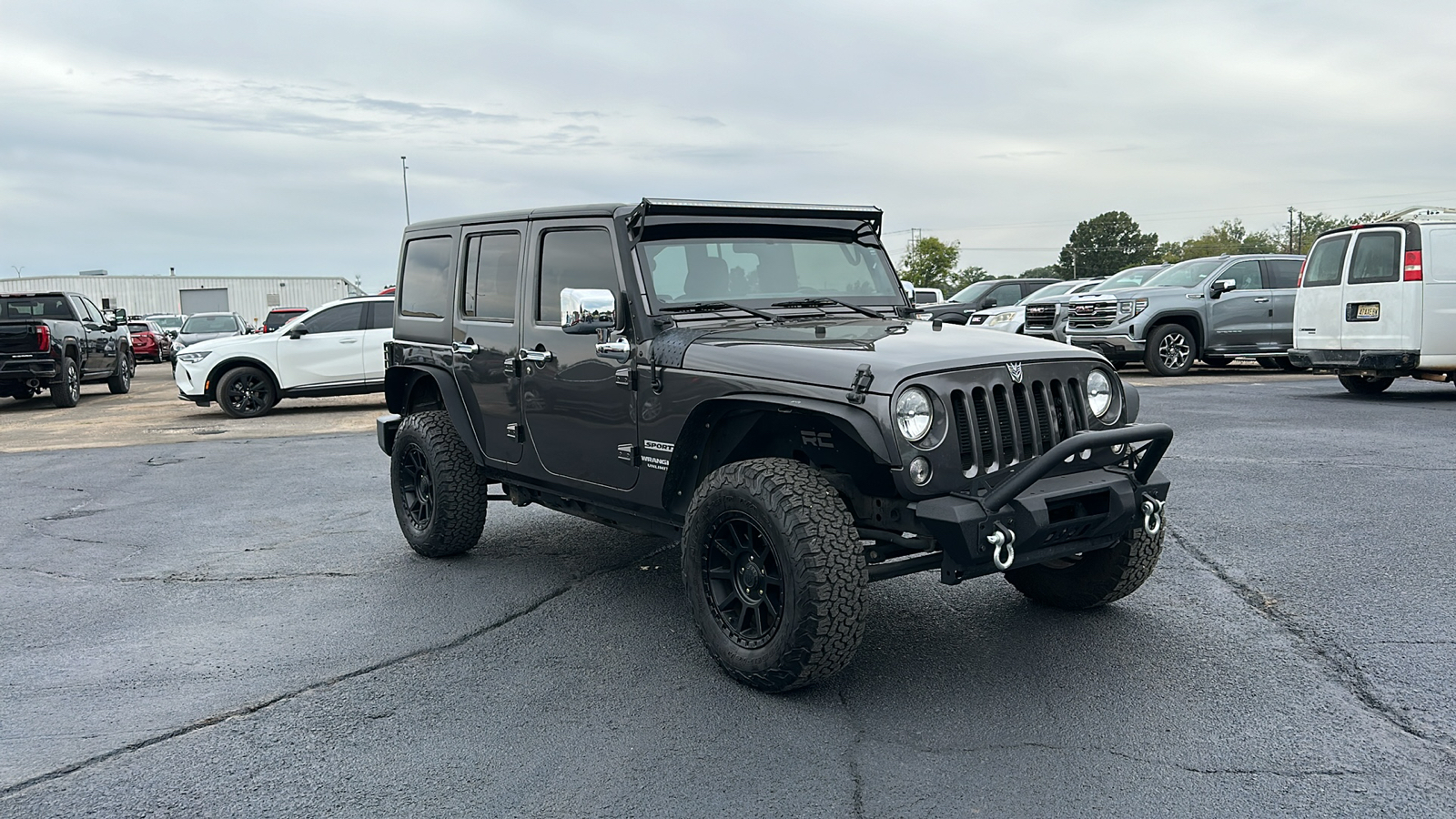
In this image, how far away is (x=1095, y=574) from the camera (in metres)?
4.93

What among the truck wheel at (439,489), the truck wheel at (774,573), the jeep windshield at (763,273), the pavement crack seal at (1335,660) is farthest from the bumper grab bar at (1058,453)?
the truck wheel at (439,489)

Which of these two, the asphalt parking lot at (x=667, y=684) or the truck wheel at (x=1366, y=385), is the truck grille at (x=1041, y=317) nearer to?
the truck wheel at (x=1366, y=385)

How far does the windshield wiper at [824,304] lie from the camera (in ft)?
17.4

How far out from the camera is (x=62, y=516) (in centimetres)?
847

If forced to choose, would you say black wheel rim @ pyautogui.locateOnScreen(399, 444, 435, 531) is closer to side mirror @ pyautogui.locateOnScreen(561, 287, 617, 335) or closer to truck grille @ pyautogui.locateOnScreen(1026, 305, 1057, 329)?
side mirror @ pyautogui.locateOnScreen(561, 287, 617, 335)

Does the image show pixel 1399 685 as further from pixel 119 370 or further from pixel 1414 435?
pixel 119 370

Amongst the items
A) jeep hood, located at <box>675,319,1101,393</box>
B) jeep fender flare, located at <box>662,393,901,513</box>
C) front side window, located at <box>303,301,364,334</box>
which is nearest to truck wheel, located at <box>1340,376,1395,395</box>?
jeep hood, located at <box>675,319,1101,393</box>

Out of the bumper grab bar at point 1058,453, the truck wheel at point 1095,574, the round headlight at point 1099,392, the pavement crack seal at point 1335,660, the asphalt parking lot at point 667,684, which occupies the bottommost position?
the pavement crack seal at point 1335,660

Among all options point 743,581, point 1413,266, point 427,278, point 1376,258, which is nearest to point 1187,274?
→ point 1376,258

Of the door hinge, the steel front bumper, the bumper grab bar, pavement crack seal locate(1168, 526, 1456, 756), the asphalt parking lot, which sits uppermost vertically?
the door hinge

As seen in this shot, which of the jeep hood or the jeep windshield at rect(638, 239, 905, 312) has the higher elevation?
the jeep windshield at rect(638, 239, 905, 312)

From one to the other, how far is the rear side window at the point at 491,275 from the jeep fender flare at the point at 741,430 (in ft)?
5.11

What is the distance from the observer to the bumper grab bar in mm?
3873

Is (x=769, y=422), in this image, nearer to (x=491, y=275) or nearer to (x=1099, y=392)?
(x=1099, y=392)
